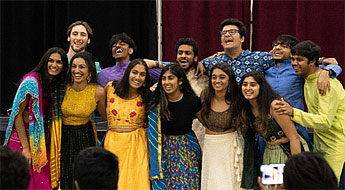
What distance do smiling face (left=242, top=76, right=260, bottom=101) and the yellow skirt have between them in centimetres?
80

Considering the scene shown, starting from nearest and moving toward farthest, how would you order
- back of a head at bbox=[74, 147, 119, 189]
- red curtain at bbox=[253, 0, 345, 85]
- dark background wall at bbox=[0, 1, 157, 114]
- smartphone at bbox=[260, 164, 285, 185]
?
back of a head at bbox=[74, 147, 119, 189]
smartphone at bbox=[260, 164, 285, 185]
red curtain at bbox=[253, 0, 345, 85]
dark background wall at bbox=[0, 1, 157, 114]

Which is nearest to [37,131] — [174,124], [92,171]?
[174,124]

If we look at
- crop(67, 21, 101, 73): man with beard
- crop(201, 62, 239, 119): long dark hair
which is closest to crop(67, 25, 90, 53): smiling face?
crop(67, 21, 101, 73): man with beard

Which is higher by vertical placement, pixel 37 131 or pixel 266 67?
pixel 266 67

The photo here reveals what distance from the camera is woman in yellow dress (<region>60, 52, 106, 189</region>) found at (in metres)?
3.34

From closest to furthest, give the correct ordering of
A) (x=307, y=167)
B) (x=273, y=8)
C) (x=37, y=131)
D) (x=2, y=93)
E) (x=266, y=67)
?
(x=307, y=167), (x=37, y=131), (x=266, y=67), (x=273, y=8), (x=2, y=93)

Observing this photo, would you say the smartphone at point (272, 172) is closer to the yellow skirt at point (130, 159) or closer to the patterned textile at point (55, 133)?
the yellow skirt at point (130, 159)

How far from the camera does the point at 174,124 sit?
3301 millimetres

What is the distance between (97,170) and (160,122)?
1.46 meters

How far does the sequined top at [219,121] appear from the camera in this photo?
3.28m

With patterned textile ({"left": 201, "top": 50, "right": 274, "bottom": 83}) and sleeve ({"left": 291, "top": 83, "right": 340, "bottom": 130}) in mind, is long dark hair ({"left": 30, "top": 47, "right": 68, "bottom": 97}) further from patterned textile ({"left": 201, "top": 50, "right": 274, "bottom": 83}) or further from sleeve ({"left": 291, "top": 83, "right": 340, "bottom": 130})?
sleeve ({"left": 291, "top": 83, "right": 340, "bottom": 130})

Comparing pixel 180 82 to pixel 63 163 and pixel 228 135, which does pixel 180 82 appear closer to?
pixel 228 135

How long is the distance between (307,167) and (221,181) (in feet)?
5.12

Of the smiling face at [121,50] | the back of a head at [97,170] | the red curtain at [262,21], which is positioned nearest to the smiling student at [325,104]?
the smiling face at [121,50]
